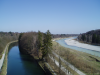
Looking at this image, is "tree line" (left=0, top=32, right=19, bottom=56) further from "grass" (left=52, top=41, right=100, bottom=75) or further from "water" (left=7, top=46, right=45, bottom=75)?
"grass" (left=52, top=41, right=100, bottom=75)

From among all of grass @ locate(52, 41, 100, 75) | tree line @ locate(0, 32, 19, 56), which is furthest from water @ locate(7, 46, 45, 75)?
tree line @ locate(0, 32, 19, 56)

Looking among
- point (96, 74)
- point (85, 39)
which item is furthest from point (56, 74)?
point (85, 39)

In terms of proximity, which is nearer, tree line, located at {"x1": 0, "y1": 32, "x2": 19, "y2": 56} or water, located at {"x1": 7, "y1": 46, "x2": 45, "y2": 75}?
water, located at {"x1": 7, "y1": 46, "x2": 45, "y2": 75}

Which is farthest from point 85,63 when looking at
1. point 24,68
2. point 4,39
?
point 4,39

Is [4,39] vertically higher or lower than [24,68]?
higher

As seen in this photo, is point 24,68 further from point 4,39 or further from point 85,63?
point 4,39

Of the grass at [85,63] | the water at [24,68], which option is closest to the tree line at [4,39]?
the water at [24,68]

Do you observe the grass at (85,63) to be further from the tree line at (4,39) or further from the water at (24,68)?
the tree line at (4,39)

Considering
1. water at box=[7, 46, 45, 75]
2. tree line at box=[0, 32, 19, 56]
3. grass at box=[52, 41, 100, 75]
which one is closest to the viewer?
grass at box=[52, 41, 100, 75]

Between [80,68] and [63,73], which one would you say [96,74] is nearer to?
[80,68]

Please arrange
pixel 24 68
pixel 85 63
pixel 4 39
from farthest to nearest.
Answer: pixel 4 39 → pixel 24 68 → pixel 85 63

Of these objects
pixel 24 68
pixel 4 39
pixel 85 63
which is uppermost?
pixel 4 39

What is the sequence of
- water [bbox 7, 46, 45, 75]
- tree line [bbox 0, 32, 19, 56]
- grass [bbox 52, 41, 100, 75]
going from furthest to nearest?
tree line [bbox 0, 32, 19, 56] < water [bbox 7, 46, 45, 75] < grass [bbox 52, 41, 100, 75]
